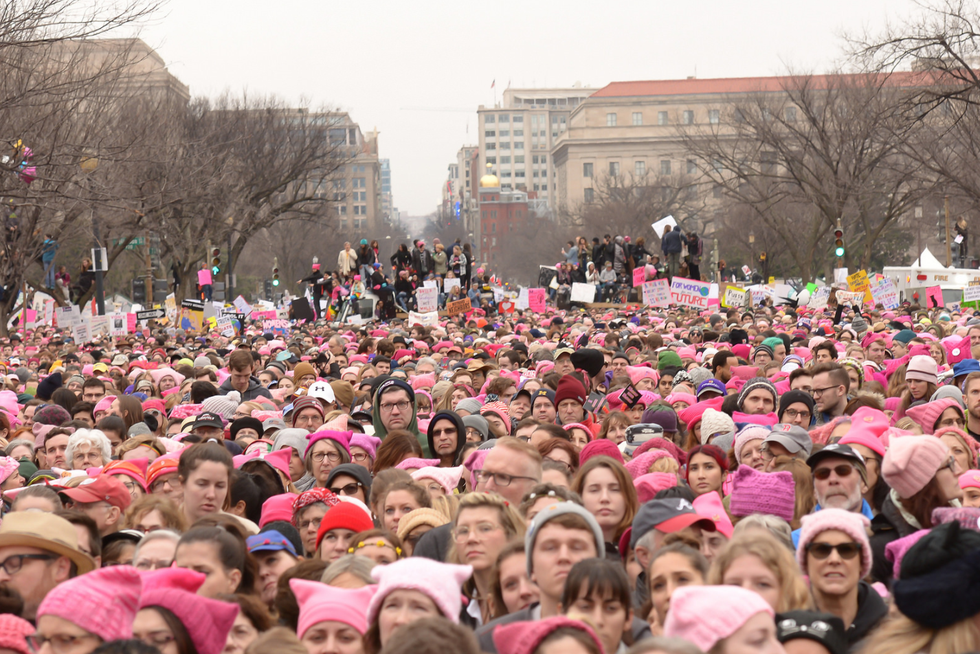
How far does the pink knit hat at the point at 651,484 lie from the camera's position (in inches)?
269

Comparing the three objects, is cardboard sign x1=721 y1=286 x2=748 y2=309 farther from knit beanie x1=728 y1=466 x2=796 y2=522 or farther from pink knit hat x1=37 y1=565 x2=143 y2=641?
pink knit hat x1=37 y1=565 x2=143 y2=641

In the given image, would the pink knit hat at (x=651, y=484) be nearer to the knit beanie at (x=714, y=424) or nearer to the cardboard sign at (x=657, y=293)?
the knit beanie at (x=714, y=424)

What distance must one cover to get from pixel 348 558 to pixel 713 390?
21.5ft

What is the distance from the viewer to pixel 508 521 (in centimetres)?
551

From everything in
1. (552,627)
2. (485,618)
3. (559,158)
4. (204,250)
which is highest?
(559,158)

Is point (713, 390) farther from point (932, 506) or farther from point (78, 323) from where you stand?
point (78, 323)

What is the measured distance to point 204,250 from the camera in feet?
160

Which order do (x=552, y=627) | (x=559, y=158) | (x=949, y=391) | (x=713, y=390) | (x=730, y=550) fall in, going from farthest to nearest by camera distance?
1. (x=559, y=158)
2. (x=713, y=390)
3. (x=949, y=391)
4. (x=730, y=550)
5. (x=552, y=627)

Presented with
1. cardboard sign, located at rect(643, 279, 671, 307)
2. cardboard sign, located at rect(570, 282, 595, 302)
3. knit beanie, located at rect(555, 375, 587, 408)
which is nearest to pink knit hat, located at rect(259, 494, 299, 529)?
knit beanie, located at rect(555, 375, 587, 408)

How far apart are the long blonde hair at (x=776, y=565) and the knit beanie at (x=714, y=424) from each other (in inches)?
154

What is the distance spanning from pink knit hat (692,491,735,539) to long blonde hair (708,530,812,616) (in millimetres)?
805

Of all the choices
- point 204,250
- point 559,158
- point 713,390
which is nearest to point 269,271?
point 204,250

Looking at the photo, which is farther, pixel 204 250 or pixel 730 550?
pixel 204 250

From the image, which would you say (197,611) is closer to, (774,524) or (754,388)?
(774,524)
